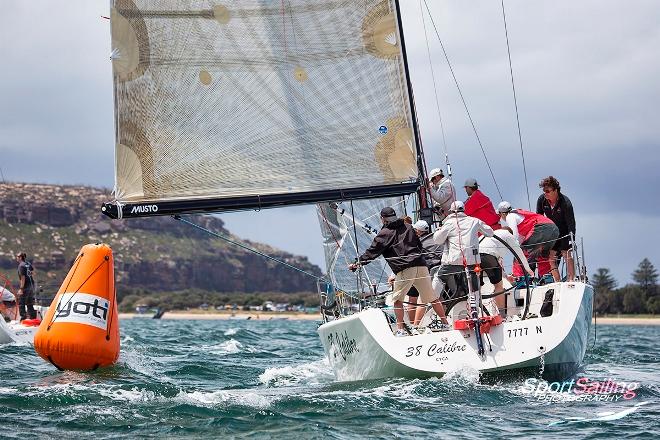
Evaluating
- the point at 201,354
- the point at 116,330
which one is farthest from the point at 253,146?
the point at 201,354

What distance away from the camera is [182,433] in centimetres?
841

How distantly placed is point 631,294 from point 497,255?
62870mm

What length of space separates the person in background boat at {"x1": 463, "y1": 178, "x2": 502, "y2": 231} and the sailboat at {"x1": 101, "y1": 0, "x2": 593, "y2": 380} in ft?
2.17

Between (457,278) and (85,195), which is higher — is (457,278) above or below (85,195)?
below

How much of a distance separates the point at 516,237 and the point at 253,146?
11.2 feet

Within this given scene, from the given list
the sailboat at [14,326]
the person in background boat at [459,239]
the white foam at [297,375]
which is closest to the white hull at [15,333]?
the sailboat at [14,326]

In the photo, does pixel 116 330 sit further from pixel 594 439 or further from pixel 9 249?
pixel 9 249

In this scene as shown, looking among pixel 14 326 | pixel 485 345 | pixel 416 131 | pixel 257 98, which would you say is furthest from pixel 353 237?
pixel 14 326

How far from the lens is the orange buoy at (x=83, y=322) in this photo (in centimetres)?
1283

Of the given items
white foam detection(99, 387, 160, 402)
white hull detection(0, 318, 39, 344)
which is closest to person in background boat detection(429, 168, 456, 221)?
white foam detection(99, 387, 160, 402)

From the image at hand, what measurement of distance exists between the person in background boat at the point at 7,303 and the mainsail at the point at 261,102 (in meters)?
11.5
